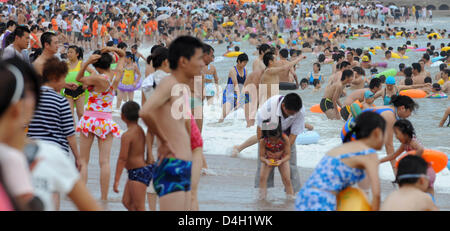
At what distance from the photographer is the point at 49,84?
463 cm

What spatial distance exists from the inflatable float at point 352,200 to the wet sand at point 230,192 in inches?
103

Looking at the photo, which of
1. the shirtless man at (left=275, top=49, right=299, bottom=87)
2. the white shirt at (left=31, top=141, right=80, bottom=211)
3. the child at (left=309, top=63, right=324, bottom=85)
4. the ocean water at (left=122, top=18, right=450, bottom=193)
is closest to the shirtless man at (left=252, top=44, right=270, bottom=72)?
the shirtless man at (left=275, top=49, right=299, bottom=87)

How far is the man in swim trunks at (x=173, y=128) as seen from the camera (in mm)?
3797

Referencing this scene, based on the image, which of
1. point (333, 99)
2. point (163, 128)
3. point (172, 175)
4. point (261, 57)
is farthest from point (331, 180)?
point (333, 99)

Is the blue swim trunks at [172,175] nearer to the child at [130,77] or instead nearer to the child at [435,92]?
the child at [130,77]

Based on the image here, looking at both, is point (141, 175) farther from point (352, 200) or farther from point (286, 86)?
point (286, 86)

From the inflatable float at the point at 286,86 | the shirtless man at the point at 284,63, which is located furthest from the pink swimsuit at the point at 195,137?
the inflatable float at the point at 286,86

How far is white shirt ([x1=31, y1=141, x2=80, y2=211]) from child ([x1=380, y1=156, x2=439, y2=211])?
222cm

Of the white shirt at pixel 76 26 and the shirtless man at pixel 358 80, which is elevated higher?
the white shirt at pixel 76 26

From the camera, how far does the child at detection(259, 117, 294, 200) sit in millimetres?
6309

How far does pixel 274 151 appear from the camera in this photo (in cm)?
643

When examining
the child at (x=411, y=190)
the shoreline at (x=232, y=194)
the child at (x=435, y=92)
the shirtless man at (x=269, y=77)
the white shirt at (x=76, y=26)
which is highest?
the white shirt at (x=76, y=26)
